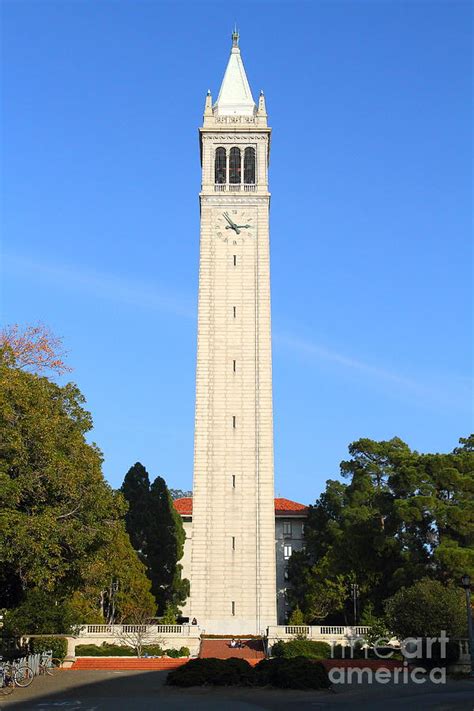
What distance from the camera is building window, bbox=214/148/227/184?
59625mm

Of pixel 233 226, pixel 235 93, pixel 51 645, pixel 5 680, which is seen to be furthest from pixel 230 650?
pixel 235 93

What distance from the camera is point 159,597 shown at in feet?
218

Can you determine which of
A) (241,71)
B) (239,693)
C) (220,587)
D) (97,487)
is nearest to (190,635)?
(220,587)

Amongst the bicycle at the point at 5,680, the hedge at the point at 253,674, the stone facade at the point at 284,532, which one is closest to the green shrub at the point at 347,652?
the hedge at the point at 253,674

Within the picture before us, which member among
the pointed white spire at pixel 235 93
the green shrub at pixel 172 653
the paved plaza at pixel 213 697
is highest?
the pointed white spire at pixel 235 93

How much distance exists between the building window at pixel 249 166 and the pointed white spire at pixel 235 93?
3670mm

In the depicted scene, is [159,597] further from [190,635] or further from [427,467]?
[427,467]

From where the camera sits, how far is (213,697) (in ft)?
86.0

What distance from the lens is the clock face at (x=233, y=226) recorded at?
57.8m

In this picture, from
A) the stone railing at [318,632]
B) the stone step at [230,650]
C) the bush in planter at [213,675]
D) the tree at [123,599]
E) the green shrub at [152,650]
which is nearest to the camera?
the bush in planter at [213,675]

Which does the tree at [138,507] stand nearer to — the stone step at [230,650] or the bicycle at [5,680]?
the stone step at [230,650]

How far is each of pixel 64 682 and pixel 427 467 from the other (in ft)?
94.9

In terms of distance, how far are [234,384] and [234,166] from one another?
17.3 m

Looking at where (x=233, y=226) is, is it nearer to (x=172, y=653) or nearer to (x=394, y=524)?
(x=394, y=524)
